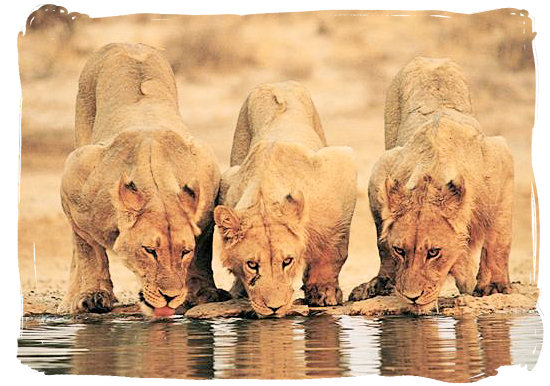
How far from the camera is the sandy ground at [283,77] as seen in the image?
28.9ft

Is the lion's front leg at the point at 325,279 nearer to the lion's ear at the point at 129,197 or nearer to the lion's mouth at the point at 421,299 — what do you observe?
the lion's mouth at the point at 421,299

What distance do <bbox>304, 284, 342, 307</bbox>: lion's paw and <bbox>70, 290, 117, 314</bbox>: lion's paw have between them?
140 cm

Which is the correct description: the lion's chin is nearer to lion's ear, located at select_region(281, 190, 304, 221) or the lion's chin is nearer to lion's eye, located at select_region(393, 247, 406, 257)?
lion's ear, located at select_region(281, 190, 304, 221)

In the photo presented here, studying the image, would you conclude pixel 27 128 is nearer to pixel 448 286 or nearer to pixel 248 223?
pixel 248 223

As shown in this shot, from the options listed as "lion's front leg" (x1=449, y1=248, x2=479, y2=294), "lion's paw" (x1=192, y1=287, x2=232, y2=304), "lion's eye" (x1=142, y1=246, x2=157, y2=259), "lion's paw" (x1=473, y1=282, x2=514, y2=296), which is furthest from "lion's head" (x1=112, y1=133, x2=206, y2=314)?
"lion's paw" (x1=473, y1=282, x2=514, y2=296)

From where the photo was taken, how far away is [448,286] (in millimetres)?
9031

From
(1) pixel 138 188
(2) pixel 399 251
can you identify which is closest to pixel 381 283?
(2) pixel 399 251

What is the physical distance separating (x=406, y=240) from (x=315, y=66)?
4.75ft

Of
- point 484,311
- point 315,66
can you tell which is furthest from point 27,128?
point 484,311

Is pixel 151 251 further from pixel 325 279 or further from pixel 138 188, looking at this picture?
pixel 325 279

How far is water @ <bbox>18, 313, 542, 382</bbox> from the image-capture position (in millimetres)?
7375

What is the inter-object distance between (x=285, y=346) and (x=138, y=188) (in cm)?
168

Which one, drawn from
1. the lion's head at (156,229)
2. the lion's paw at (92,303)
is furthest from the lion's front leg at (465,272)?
the lion's paw at (92,303)

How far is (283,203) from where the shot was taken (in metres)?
8.70
